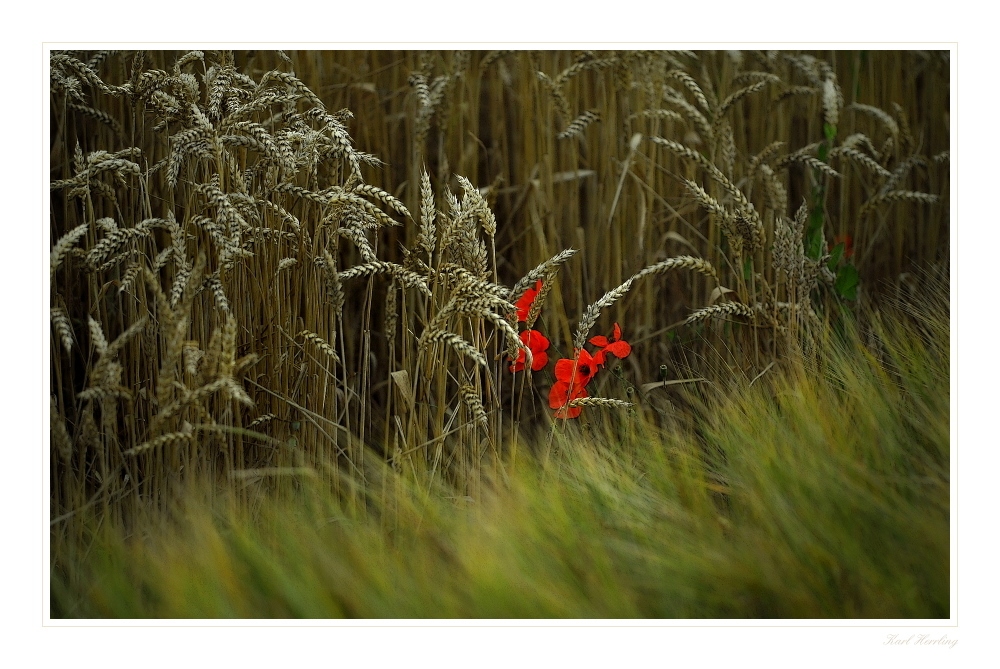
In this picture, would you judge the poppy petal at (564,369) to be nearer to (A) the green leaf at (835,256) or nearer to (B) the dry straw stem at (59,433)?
(A) the green leaf at (835,256)

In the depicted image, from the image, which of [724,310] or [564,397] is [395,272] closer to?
[564,397]

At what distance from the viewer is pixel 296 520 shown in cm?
99

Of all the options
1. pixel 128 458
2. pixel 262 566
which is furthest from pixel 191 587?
pixel 128 458

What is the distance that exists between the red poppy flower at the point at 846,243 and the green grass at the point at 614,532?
0.24m

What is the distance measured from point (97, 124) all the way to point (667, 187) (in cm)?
94

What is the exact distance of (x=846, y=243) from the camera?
130 centimetres

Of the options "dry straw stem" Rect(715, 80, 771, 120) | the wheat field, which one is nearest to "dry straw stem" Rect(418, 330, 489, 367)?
the wheat field

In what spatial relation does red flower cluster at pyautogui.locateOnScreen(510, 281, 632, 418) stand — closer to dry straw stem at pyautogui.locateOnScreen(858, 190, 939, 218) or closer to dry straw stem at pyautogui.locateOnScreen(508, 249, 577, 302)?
dry straw stem at pyautogui.locateOnScreen(508, 249, 577, 302)

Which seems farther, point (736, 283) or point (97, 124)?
point (736, 283)

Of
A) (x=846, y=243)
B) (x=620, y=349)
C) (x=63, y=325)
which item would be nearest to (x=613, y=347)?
(x=620, y=349)

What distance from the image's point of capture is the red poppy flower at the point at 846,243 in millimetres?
1279

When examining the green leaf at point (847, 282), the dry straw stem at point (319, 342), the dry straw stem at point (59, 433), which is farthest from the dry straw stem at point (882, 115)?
the dry straw stem at point (59, 433)

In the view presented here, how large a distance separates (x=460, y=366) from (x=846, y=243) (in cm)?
76
